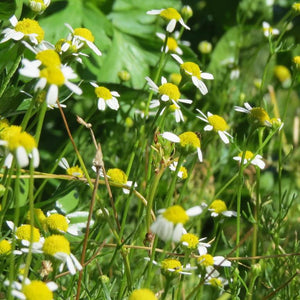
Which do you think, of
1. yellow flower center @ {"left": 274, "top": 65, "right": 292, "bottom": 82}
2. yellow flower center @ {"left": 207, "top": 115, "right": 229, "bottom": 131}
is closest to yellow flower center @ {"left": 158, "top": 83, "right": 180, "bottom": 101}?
yellow flower center @ {"left": 207, "top": 115, "right": 229, "bottom": 131}

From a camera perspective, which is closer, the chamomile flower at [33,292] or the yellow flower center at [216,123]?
the chamomile flower at [33,292]

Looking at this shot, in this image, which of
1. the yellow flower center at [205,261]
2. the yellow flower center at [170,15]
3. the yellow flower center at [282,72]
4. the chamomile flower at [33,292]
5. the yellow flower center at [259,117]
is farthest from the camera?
the yellow flower center at [282,72]

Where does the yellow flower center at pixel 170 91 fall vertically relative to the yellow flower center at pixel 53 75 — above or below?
below

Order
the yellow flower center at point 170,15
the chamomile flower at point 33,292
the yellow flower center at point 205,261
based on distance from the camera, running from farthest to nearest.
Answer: the yellow flower center at point 170,15 < the yellow flower center at point 205,261 < the chamomile flower at point 33,292

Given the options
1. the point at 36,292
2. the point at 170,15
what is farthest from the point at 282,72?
the point at 36,292

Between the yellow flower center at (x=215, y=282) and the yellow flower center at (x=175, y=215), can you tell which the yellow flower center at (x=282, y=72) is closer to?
the yellow flower center at (x=215, y=282)

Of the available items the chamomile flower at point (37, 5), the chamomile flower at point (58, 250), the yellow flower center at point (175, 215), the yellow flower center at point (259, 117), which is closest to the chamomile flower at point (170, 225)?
the yellow flower center at point (175, 215)

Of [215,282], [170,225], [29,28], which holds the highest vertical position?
[29,28]

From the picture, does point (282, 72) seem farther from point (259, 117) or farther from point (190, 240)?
point (190, 240)

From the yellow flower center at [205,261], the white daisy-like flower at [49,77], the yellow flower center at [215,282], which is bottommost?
the yellow flower center at [215,282]
